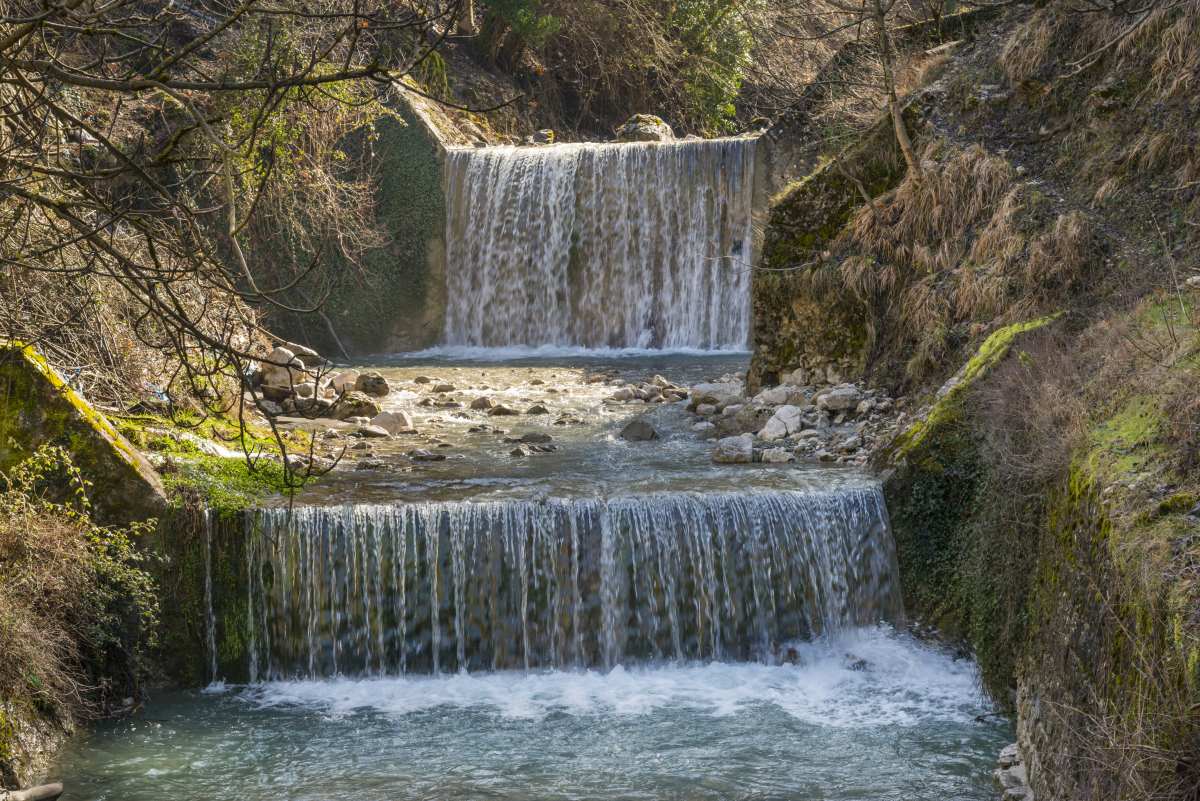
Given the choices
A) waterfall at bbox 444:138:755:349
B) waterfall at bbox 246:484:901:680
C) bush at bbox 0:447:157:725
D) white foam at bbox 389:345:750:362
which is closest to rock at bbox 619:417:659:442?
waterfall at bbox 246:484:901:680

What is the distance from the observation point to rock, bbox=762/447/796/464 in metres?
9.72

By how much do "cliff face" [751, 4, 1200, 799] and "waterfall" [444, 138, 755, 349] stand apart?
182 inches

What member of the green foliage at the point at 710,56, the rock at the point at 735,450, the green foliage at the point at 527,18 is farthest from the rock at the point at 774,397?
the green foliage at the point at 710,56

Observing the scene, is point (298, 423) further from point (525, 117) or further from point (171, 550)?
point (525, 117)

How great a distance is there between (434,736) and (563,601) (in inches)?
56.5

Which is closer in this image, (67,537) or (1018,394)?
(67,537)

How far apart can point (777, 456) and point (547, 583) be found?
2382 millimetres

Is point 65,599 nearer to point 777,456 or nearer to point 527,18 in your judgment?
point 777,456

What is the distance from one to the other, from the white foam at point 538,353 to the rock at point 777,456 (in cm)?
655

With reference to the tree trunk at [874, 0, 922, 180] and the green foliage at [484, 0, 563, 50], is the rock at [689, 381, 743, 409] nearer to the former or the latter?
the tree trunk at [874, 0, 922, 180]

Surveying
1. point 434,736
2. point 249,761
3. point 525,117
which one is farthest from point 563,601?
point 525,117

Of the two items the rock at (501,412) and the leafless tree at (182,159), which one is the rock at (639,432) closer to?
the rock at (501,412)

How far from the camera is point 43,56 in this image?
4.57m

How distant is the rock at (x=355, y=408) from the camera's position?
11.9 meters
